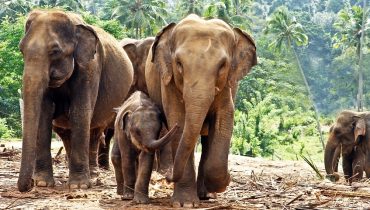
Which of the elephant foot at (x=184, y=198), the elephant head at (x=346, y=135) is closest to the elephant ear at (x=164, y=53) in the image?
the elephant foot at (x=184, y=198)

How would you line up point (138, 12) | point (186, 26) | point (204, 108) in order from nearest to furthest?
1. point (204, 108)
2. point (186, 26)
3. point (138, 12)

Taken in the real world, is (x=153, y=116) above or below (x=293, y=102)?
above

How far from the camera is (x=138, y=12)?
53.2m

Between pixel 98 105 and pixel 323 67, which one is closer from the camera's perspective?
pixel 98 105

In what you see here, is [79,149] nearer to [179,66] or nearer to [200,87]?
[179,66]

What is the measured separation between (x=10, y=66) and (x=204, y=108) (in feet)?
96.3

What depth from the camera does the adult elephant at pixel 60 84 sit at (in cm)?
798

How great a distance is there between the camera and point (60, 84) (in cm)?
869

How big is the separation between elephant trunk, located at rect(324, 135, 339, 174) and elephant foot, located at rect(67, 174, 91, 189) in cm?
693

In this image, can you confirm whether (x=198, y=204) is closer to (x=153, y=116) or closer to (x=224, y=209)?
(x=224, y=209)

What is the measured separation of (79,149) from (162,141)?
255 centimetres

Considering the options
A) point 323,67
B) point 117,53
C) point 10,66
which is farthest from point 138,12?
point 117,53

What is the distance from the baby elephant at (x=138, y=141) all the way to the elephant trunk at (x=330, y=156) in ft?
25.1

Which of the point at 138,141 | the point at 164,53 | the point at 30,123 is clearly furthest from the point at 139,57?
the point at 138,141
